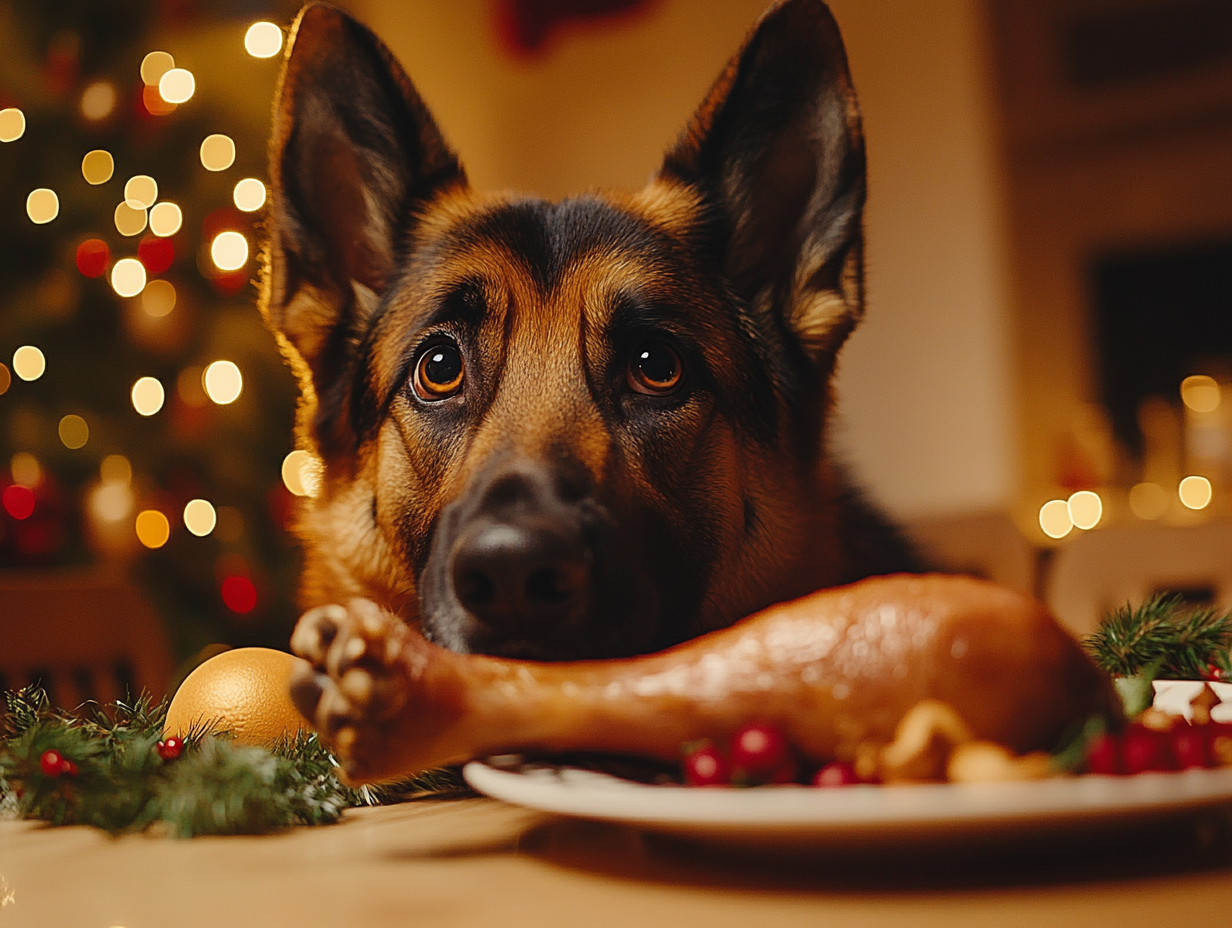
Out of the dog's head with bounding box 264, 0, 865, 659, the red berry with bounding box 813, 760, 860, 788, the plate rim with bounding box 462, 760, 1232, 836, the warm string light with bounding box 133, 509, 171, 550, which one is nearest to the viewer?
the plate rim with bounding box 462, 760, 1232, 836

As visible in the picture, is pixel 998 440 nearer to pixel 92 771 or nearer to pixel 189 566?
pixel 189 566

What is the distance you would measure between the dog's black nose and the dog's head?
11cm

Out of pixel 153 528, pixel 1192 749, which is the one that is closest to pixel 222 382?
pixel 153 528

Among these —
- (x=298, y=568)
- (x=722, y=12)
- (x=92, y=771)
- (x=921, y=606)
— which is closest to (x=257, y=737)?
(x=92, y=771)

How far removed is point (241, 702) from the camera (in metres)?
0.91

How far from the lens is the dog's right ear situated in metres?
1.31

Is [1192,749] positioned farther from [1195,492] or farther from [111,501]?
[1195,492]

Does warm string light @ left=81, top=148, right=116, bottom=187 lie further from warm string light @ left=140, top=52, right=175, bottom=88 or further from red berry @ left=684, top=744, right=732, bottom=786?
red berry @ left=684, top=744, right=732, bottom=786

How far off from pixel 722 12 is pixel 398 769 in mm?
5450

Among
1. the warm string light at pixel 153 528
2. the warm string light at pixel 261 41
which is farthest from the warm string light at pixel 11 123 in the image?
the warm string light at pixel 153 528

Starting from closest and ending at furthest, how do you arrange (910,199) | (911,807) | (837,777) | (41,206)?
(911,807) < (837,777) < (41,206) < (910,199)

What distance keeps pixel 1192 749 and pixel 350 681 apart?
0.49m

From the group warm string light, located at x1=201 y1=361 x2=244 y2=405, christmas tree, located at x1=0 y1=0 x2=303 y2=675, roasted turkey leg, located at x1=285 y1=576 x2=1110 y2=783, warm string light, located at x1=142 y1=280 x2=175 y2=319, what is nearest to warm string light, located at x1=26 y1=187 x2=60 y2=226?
christmas tree, located at x1=0 y1=0 x2=303 y2=675

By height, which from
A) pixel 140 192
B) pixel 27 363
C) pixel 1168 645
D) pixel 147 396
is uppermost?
pixel 140 192
